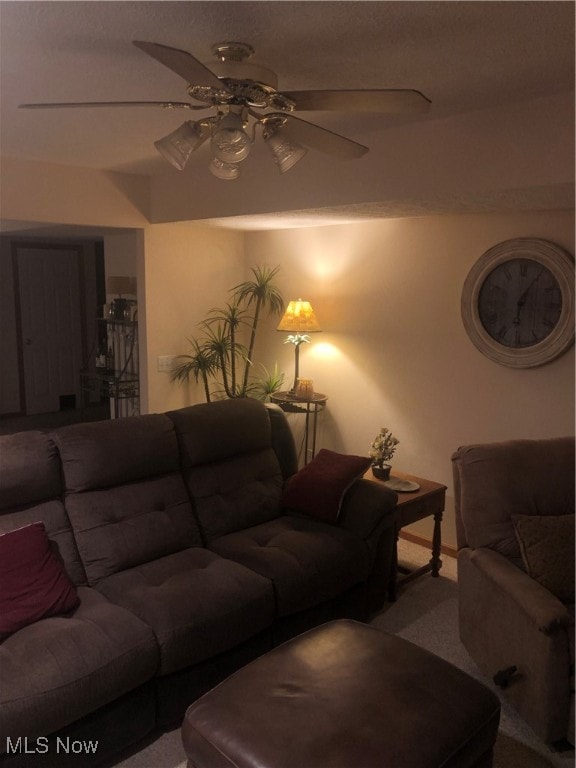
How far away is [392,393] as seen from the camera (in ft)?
13.7

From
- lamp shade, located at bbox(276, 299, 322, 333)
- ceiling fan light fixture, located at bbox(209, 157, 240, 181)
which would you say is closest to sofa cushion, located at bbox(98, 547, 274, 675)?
ceiling fan light fixture, located at bbox(209, 157, 240, 181)

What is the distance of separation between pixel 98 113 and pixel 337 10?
1.37 metres

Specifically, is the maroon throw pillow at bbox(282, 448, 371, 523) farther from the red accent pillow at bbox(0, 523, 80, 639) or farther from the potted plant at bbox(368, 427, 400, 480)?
the red accent pillow at bbox(0, 523, 80, 639)

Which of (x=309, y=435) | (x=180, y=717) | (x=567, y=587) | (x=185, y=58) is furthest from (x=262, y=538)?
(x=185, y=58)

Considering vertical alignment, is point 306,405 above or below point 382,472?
above

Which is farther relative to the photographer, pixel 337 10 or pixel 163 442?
pixel 163 442

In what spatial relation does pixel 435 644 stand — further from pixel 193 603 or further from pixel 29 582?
pixel 29 582

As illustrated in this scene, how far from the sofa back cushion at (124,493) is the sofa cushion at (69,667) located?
395mm

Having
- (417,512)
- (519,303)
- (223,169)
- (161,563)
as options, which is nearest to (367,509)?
(417,512)

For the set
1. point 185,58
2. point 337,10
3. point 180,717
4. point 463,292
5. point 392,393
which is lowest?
point 180,717

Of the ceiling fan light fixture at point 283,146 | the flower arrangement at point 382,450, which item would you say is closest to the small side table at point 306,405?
the flower arrangement at point 382,450

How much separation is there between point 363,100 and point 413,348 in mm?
2394

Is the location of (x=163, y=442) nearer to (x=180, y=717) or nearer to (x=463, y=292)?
(x=180, y=717)

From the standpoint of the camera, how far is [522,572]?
8.09 feet
